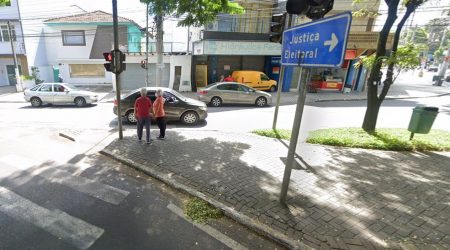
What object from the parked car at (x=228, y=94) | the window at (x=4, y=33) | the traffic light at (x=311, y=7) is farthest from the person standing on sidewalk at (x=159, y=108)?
the window at (x=4, y=33)

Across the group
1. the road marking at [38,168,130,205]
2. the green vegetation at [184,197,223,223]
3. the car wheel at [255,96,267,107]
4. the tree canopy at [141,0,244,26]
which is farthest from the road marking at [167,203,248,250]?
the car wheel at [255,96,267,107]

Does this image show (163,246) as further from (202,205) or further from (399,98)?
(399,98)

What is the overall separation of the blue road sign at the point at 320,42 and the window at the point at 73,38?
80.7 feet

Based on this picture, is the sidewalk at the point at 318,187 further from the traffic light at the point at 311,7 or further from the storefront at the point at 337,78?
the storefront at the point at 337,78

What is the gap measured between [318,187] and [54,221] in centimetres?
440

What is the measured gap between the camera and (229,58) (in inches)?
802

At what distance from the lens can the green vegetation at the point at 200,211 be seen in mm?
3920

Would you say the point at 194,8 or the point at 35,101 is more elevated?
the point at 194,8

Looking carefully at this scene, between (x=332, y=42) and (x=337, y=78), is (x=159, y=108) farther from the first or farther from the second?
(x=337, y=78)

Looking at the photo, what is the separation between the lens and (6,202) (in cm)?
419

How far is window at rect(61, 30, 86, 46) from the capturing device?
74.9ft

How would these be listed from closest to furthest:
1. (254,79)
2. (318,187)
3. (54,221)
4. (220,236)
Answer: (220,236) < (54,221) < (318,187) < (254,79)

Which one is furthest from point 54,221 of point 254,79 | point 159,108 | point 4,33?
point 4,33

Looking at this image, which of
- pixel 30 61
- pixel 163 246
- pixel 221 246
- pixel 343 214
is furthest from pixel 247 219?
pixel 30 61
